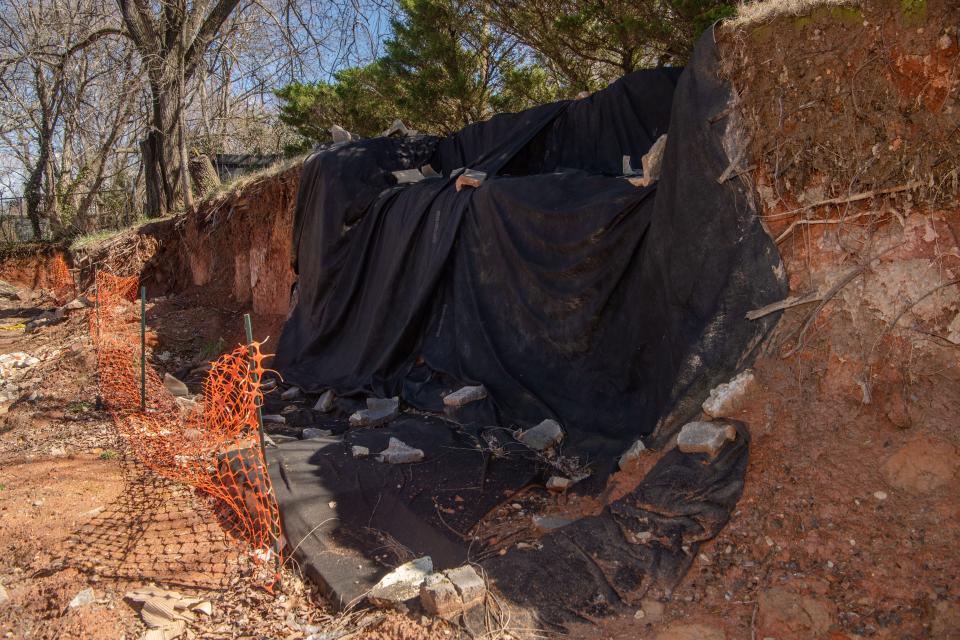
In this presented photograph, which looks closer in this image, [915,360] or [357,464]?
[915,360]

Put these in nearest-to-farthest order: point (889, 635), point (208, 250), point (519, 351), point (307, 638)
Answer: point (889, 635)
point (307, 638)
point (519, 351)
point (208, 250)

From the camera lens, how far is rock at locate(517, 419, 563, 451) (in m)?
4.45

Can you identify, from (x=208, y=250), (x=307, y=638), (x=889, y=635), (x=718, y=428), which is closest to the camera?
(x=889, y=635)

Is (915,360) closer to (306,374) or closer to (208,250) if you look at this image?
(306,374)

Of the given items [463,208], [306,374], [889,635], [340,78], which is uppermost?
[340,78]

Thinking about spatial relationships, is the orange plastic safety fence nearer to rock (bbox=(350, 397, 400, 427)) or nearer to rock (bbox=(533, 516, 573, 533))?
rock (bbox=(350, 397, 400, 427))

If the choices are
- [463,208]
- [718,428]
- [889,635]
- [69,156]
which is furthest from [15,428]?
Answer: [69,156]

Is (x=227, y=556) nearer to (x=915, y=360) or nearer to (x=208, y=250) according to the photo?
(x=915, y=360)

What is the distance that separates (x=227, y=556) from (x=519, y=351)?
266 centimetres

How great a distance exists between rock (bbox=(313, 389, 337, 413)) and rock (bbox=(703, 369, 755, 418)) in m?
4.00

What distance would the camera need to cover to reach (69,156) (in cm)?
1872

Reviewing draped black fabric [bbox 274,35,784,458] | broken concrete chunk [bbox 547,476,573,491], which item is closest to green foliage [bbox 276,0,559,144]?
draped black fabric [bbox 274,35,784,458]

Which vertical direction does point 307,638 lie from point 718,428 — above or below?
below

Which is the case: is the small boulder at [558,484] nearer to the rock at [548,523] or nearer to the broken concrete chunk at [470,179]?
the rock at [548,523]
